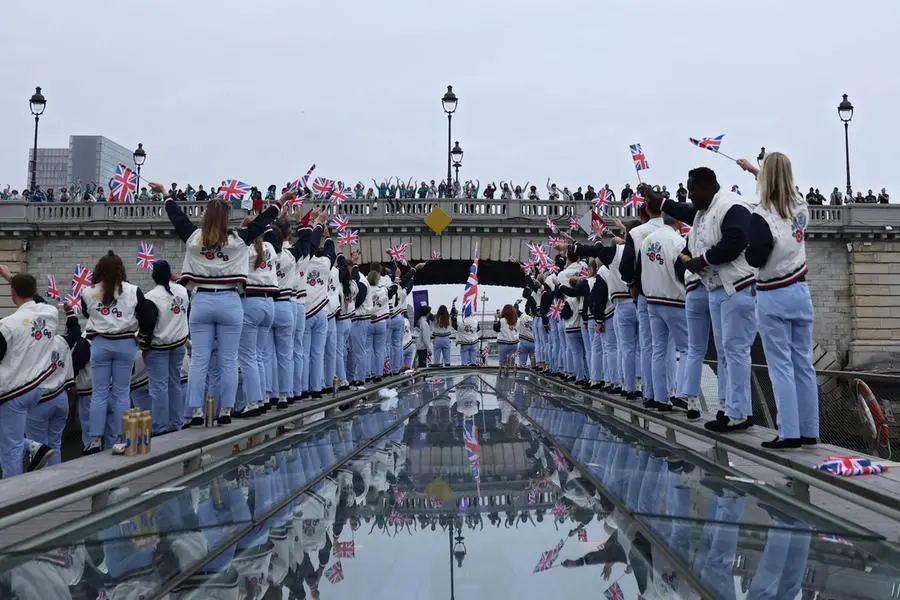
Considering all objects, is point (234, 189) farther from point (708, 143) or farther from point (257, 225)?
point (708, 143)

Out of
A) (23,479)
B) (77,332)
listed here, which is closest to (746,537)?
(23,479)

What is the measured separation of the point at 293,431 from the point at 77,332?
352cm

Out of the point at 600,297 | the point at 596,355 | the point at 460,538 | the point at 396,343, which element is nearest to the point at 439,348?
the point at 396,343

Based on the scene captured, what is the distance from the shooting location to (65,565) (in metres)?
3.54

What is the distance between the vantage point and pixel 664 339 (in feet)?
30.7

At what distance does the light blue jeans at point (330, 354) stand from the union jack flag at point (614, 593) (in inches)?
402

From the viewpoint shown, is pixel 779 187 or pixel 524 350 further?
pixel 524 350

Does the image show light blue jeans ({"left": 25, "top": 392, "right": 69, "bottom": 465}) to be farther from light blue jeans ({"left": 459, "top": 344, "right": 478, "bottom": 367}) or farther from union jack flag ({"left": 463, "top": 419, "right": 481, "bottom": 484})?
light blue jeans ({"left": 459, "top": 344, "right": 478, "bottom": 367})

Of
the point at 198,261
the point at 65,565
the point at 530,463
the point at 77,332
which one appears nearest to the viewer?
the point at 65,565

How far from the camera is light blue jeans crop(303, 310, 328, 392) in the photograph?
12055mm

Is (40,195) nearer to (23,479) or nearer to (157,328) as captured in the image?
(157,328)

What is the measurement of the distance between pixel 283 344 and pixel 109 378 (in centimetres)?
245

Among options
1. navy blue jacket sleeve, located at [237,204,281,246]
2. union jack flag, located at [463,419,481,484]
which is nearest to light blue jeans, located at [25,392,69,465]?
navy blue jacket sleeve, located at [237,204,281,246]

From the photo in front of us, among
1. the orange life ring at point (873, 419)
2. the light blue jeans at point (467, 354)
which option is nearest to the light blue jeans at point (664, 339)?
the orange life ring at point (873, 419)
